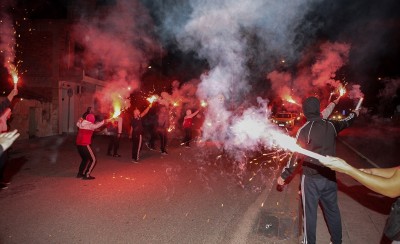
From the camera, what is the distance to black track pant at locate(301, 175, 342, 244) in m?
3.90

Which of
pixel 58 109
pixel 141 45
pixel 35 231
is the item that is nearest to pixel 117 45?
pixel 141 45

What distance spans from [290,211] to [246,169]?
3711 millimetres

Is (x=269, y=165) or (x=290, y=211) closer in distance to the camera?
(x=290, y=211)

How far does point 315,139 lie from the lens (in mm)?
4008

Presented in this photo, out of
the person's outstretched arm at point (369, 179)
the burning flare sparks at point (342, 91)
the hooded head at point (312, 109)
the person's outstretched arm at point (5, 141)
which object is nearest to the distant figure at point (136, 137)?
the burning flare sparks at point (342, 91)

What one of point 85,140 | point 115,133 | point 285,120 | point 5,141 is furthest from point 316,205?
point 285,120

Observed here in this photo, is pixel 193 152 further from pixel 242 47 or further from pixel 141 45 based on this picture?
pixel 141 45

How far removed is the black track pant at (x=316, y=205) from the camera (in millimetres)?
3896

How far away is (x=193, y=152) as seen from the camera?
12508mm

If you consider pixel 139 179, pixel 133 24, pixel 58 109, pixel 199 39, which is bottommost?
pixel 139 179

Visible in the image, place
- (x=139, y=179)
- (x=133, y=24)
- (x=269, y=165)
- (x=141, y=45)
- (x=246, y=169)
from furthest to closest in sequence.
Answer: (x=141, y=45) → (x=133, y=24) → (x=269, y=165) → (x=246, y=169) → (x=139, y=179)

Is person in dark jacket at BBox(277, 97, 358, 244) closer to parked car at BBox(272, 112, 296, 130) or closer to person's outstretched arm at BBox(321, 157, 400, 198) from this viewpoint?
person's outstretched arm at BBox(321, 157, 400, 198)

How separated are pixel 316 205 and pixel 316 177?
358mm

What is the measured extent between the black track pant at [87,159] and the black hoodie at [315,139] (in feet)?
17.5
